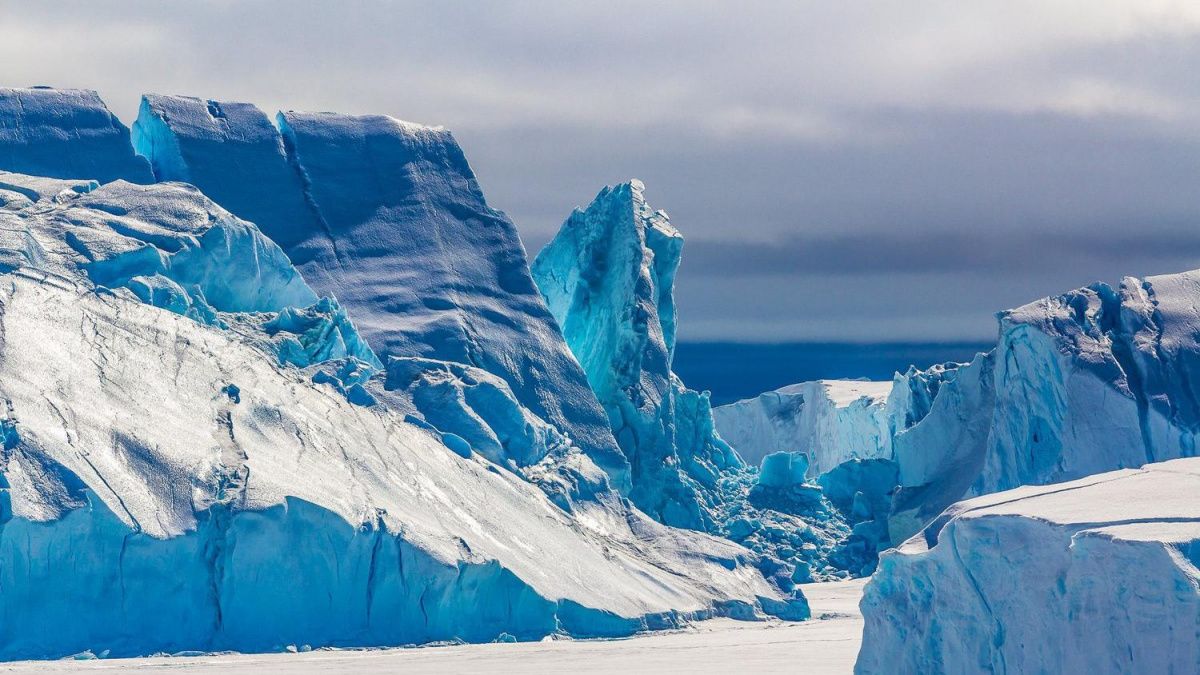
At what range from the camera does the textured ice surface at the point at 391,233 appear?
37906 mm

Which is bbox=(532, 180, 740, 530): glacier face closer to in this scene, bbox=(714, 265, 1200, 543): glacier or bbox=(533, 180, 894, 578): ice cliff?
bbox=(533, 180, 894, 578): ice cliff

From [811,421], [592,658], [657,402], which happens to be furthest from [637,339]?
[811,421]

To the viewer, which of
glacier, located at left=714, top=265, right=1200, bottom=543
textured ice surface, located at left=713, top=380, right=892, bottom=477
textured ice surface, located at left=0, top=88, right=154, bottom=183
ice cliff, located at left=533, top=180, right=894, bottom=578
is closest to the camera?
glacier, located at left=714, top=265, right=1200, bottom=543

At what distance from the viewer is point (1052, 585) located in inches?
856

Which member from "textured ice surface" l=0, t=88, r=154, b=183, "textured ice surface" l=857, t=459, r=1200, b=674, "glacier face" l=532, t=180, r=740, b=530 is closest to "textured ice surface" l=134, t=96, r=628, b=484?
"textured ice surface" l=0, t=88, r=154, b=183

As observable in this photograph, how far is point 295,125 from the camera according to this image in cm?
3969

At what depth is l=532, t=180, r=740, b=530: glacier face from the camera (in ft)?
131

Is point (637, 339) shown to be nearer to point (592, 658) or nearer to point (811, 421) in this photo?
point (592, 658)

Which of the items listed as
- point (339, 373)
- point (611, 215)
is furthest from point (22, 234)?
point (611, 215)

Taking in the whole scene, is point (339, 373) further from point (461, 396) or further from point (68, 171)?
point (68, 171)

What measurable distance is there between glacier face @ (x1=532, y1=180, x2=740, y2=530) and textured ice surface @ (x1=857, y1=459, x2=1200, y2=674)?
14.6 meters

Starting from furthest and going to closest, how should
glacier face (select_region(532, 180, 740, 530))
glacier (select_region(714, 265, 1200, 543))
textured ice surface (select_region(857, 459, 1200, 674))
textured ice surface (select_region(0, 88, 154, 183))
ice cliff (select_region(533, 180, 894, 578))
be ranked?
glacier face (select_region(532, 180, 740, 530)) → ice cliff (select_region(533, 180, 894, 578)) → textured ice surface (select_region(0, 88, 154, 183)) → glacier (select_region(714, 265, 1200, 543)) → textured ice surface (select_region(857, 459, 1200, 674))

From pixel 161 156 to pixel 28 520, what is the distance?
13.7 meters

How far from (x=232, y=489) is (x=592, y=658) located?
5299 millimetres
